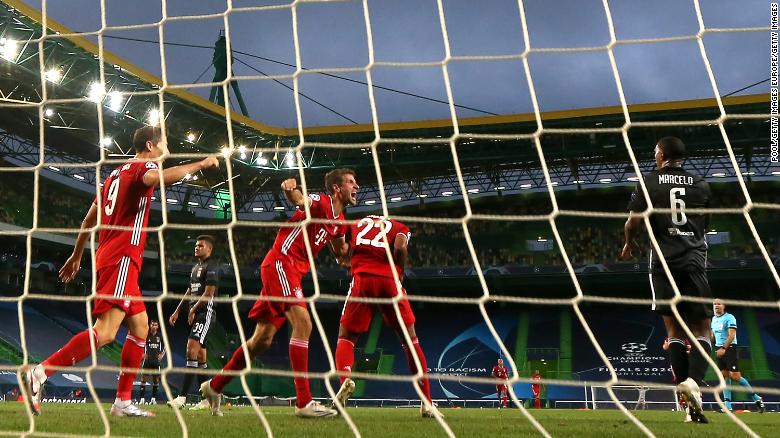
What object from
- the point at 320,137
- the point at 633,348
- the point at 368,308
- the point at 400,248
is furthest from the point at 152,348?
the point at 633,348

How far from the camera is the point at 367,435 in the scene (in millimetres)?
3334

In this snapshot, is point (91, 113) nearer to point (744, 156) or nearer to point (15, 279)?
point (15, 279)

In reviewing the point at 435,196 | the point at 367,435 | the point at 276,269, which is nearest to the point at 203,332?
the point at 276,269

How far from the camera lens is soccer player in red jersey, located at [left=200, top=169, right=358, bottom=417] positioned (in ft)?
13.9

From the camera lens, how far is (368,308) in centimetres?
502

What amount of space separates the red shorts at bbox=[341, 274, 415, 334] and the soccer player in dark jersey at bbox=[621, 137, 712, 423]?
1.68 m

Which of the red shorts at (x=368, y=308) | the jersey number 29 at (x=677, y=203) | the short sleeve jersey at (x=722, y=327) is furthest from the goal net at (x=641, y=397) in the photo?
the jersey number 29 at (x=677, y=203)

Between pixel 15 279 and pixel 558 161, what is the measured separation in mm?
16916

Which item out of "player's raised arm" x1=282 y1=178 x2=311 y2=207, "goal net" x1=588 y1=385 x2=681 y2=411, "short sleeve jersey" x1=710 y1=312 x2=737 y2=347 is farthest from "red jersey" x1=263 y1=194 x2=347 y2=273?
"goal net" x1=588 y1=385 x2=681 y2=411

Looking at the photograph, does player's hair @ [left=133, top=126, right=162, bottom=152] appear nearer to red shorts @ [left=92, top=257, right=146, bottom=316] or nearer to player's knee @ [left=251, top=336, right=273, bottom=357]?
red shorts @ [left=92, top=257, right=146, bottom=316]

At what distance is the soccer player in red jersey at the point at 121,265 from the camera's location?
12.1ft

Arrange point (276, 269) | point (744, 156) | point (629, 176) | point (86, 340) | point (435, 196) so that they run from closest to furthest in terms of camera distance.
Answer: point (86, 340) → point (276, 269) → point (744, 156) → point (629, 176) → point (435, 196)

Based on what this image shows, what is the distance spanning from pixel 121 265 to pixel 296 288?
3.82 ft

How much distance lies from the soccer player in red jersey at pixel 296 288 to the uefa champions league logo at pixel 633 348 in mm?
16118
